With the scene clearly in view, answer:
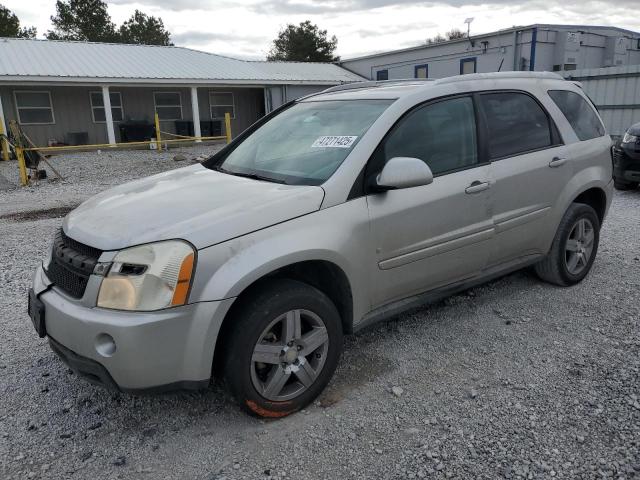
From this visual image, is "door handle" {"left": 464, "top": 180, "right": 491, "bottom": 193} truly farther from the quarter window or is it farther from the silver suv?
the quarter window

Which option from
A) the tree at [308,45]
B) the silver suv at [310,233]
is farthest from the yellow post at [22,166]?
the tree at [308,45]

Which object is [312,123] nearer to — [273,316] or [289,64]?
[273,316]

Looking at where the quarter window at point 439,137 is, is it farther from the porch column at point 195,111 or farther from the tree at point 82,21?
the tree at point 82,21

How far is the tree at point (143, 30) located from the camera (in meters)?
49.8

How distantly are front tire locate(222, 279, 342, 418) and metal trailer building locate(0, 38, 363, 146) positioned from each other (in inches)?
760

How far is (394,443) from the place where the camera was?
103 inches

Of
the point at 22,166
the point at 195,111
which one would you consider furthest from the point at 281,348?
the point at 195,111

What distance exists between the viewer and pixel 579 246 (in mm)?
4535

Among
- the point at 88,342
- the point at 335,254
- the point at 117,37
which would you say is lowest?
the point at 88,342

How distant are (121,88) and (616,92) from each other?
61.6 feet

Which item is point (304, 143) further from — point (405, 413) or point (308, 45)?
point (308, 45)

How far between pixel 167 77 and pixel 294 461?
2098 cm

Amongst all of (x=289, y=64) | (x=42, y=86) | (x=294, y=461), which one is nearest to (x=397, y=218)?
(x=294, y=461)

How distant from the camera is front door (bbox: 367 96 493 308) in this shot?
3122 millimetres
